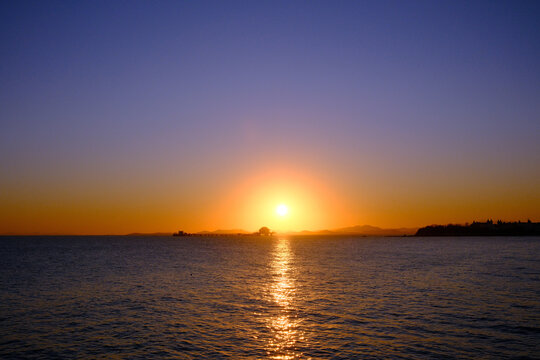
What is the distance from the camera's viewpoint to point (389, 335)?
2602 centimetres

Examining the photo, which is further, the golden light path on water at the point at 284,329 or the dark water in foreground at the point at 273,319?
the dark water in foreground at the point at 273,319

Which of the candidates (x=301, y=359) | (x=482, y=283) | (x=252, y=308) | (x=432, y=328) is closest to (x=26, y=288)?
(x=252, y=308)

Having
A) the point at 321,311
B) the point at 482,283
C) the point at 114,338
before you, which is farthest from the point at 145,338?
the point at 482,283

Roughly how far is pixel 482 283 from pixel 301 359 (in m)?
39.3

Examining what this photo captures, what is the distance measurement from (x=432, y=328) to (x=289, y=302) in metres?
14.7

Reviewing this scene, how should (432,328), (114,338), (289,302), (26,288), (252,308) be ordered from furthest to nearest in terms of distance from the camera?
(26,288)
(289,302)
(252,308)
(432,328)
(114,338)

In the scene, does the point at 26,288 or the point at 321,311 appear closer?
the point at 321,311

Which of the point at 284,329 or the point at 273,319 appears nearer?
the point at 284,329

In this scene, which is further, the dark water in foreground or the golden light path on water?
the dark water in foreground

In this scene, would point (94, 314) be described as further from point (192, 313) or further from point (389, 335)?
point (389, 335)

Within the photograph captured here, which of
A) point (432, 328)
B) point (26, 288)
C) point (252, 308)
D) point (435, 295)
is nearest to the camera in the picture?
point (432, 328)

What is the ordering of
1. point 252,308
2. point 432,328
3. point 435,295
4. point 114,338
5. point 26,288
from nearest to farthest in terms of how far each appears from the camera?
point 114,338, point 432,328, point 252,308, point 435,295, point 26,288

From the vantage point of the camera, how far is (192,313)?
33.8 meters

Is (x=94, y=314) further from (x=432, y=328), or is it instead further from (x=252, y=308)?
(x=432, y=328)
